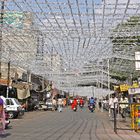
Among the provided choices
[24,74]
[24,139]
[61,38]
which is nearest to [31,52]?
[61,38]

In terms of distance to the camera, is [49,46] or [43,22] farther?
[49,46]

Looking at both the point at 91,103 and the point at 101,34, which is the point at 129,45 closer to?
the point at 101,34

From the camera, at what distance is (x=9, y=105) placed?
25.6 metres

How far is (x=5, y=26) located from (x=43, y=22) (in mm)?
3359

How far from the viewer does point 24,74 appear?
4572 cm

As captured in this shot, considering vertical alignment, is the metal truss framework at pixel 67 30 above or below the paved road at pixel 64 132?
above

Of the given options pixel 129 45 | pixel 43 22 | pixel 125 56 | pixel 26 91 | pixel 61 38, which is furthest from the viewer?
pixel 26 91

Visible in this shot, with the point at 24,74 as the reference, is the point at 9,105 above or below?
below

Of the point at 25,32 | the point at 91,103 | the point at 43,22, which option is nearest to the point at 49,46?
the point at 25,32

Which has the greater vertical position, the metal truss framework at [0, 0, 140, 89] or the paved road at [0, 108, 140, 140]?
the metal truss framework at [0, 0, 140, 89]

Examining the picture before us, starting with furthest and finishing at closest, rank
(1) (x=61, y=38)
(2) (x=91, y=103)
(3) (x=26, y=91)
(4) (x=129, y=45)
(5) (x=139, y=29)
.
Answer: (2) (x=91, y=103) → (3) (x=26, y=91) → (4) (x=129, y=45) → (1) (x=61, y=38) → (5) (x=139, y=29)

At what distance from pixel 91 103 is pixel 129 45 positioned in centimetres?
1991

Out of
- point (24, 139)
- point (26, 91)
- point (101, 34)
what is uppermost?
point (101, 34)

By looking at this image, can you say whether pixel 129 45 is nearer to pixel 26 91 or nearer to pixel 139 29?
pixel 139 29
